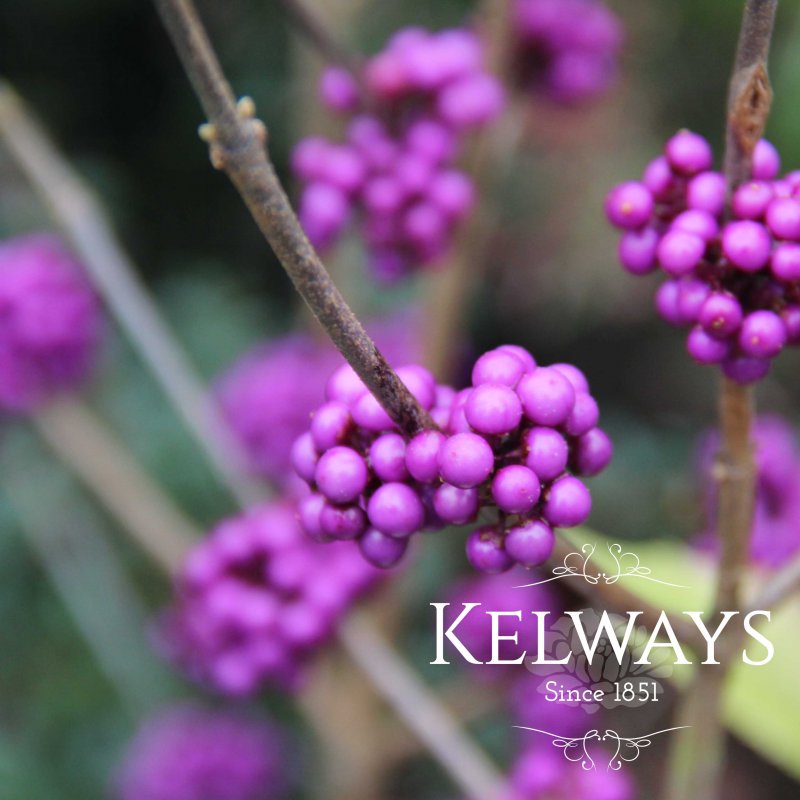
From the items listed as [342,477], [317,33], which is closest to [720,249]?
[342,477]

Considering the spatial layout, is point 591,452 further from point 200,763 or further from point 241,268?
point 241,268

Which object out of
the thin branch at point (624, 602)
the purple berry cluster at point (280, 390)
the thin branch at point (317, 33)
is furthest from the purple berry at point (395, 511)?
the purple berry cluster at point (280, 390)

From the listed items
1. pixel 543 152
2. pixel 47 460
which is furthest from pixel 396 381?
pixel 543 152

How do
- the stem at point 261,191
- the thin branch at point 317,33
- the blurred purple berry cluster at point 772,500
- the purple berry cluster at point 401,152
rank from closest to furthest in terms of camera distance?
the stem at point 261,191 → the thin branch at point 317,33 → the purple berry cluster at point 401,152 → the blurred purple berry cluster at point 772,500

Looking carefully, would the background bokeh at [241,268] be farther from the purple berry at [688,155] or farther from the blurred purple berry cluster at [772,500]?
the purple berry at [688,155]

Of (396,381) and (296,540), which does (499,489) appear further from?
(296,540)

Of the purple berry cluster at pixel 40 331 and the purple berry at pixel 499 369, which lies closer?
the purple berry at pixel 499 369
